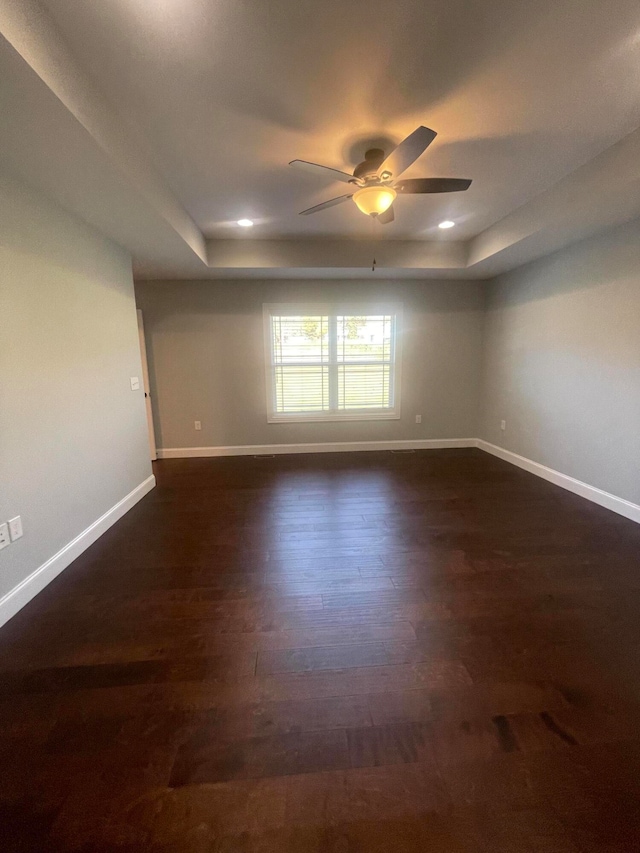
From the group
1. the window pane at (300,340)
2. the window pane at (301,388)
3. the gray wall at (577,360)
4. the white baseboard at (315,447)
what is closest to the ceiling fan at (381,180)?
the gray wall at (577,360)

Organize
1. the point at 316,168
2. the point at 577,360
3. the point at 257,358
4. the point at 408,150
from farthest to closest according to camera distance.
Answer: the point at 257,358 < the point at 577,360 < the point at 316,168 < the point at 408,150

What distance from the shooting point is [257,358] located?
4539mm

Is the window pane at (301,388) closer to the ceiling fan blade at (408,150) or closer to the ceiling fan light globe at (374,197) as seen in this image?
the ceiling fan light globe at (374,197)

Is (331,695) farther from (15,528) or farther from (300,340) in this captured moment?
(300,340)

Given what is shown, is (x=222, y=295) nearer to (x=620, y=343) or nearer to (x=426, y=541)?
(x=426, y=541)

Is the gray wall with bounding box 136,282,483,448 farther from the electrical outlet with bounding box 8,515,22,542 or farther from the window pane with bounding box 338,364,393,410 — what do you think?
the electrical outlet with bounding box 8,515,22,542

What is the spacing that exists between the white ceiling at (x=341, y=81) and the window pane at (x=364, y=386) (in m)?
2.48

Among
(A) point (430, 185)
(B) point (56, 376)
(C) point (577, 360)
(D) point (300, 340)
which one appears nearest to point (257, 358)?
(D) point (300, 340)

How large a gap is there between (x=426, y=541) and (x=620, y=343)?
2.40 m

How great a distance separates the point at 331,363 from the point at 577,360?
2780mm

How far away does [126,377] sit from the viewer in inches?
123

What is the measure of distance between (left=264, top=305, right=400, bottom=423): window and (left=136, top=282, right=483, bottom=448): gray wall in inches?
5.7

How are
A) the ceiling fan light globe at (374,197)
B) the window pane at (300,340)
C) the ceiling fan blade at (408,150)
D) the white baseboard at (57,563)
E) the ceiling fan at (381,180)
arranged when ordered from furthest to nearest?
the window pane at (300,340)
the ceiling fan light globe at (374,197)
the ceiling fan at (381,180)
the white baseboard at (57,563)
the ceiling fan blade at (408,150)

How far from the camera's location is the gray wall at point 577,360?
277 cm
